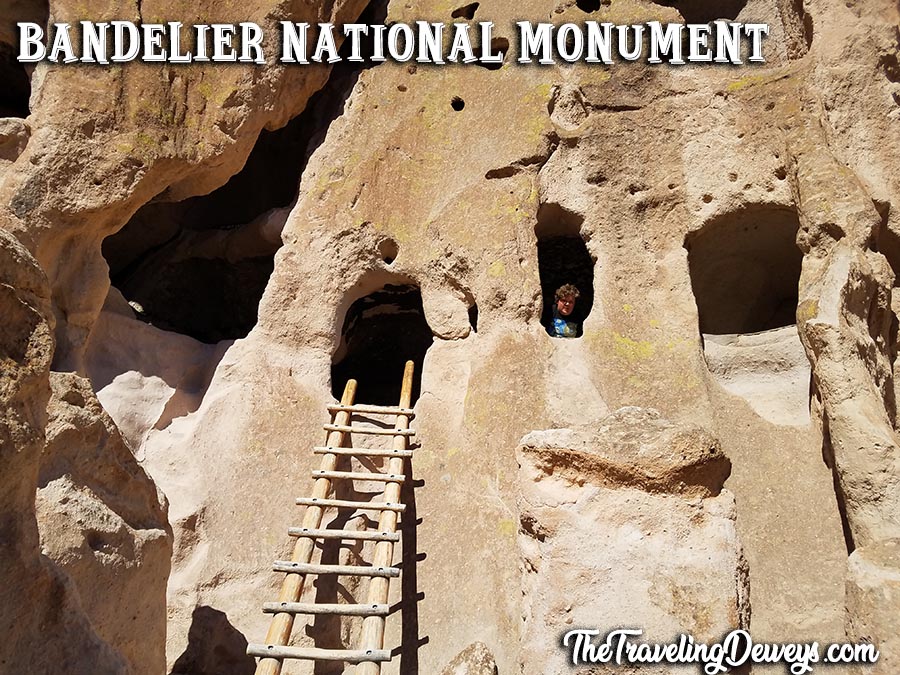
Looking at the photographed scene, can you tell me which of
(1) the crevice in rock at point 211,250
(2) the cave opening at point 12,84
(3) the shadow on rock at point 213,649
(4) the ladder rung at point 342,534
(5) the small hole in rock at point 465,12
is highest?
(5) the small hole in rock at point 465,12

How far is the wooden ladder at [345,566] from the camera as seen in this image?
2.82 metres

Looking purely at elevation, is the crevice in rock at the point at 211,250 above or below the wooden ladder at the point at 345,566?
above

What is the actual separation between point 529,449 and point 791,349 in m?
2.77

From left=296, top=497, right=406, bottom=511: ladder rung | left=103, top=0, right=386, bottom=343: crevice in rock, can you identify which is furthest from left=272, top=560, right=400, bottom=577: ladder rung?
left=103, top=0, right=386, bottom=343: crevice in rock

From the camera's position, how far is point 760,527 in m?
3.61

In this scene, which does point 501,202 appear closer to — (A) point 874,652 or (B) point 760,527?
(B) point 760,527

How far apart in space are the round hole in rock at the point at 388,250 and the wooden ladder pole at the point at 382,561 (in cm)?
89

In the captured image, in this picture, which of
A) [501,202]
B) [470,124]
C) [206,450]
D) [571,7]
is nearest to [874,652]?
[501,202]

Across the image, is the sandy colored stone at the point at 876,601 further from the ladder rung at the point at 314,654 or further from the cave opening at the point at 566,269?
the cave opening at the point at 566,269

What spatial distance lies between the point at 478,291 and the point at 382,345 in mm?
1986

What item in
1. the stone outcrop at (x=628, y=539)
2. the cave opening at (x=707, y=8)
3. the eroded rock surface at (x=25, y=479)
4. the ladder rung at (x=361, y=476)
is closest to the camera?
the eroded rock surface at (x=25, y=479)

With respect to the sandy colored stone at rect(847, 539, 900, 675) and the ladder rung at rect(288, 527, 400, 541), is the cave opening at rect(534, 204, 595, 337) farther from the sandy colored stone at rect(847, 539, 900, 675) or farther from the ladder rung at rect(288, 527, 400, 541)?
the sandy colored stone at rect(847, 539, 900, 675)

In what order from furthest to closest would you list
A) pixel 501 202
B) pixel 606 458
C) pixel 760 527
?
pixel 501 202 → pixel 760 527 → pixel 606 458

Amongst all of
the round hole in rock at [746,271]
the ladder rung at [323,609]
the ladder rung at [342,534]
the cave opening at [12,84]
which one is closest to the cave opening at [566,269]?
the round hole in rock at [746,271]
